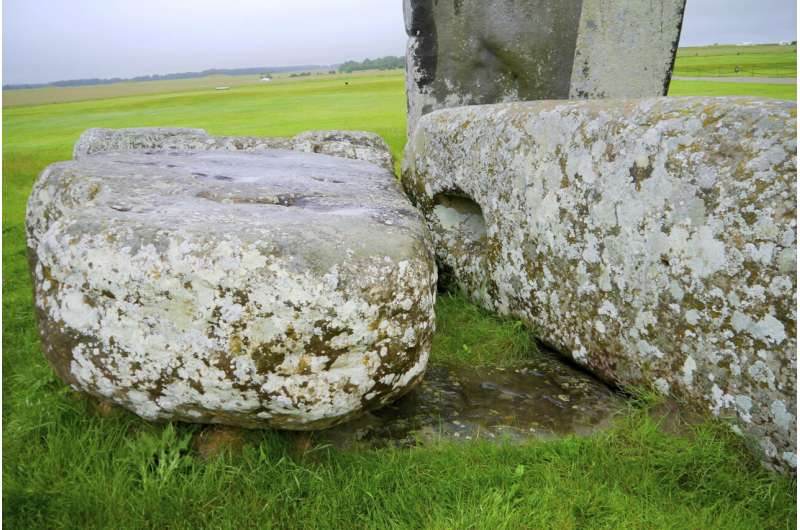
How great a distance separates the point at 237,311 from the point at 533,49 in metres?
5.61

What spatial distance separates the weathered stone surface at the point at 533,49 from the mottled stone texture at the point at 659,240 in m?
2.91

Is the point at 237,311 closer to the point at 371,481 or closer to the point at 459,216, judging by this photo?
the point at 371,481

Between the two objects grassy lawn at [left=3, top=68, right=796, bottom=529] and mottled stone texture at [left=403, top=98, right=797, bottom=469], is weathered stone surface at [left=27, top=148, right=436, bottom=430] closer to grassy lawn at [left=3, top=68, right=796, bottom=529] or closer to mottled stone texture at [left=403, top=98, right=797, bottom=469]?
grassy lawn at [left=3, top=68, right=796, bottom=529]

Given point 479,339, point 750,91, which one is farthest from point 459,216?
point 750,91

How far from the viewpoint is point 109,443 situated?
288 centimetres

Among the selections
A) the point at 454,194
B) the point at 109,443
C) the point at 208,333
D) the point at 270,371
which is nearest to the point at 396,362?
the point at 270,371

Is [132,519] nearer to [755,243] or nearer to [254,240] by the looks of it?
[254,240]

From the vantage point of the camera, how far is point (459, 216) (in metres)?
4.86

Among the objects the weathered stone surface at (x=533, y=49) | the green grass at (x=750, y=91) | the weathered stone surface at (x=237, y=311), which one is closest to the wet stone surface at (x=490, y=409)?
the weathered stone surface at (x=237, y=311)

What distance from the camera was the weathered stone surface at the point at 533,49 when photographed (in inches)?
264

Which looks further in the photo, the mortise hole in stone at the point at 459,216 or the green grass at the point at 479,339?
the mortise hole in stone at the point at 459,216

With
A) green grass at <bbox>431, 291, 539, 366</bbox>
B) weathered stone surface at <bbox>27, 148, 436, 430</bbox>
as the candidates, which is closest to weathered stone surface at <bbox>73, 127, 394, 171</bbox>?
green grass at <bbox>431, 291, 539, 366</bbox>

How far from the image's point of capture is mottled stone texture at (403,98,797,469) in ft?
8.27

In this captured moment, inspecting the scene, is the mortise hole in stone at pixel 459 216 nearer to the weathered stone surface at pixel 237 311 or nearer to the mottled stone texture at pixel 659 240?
the mottled stone texture at pixel 659 240
